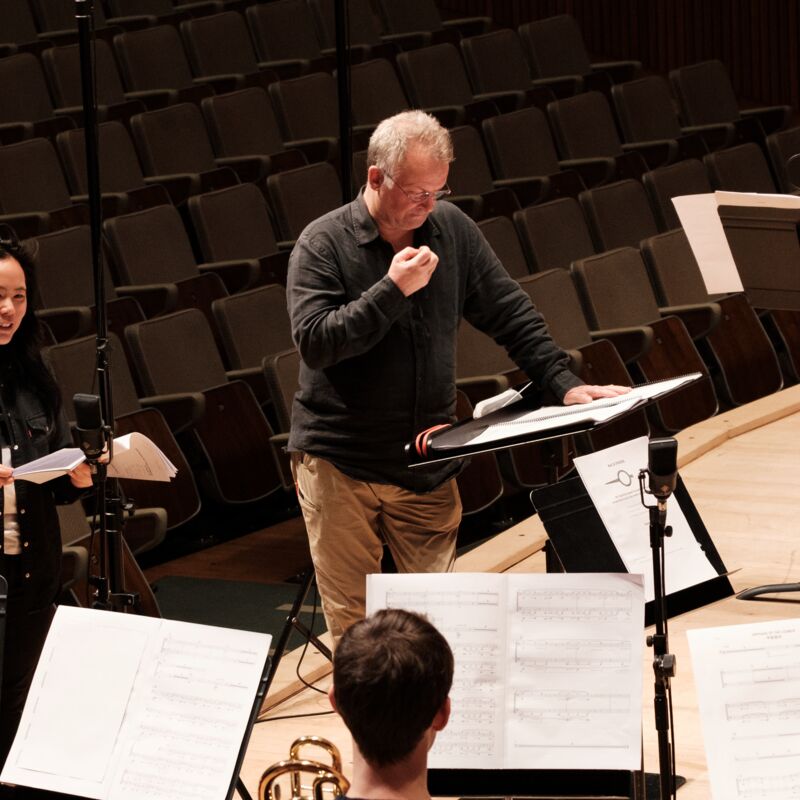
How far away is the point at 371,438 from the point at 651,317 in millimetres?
2069

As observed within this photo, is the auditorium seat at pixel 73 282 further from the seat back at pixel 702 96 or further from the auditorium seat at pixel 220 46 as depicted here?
the seat back at pixel 702 96

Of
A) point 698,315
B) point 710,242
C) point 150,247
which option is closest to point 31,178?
point 150,247

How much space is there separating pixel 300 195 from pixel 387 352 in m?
2.23

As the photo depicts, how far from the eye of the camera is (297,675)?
2264 mm

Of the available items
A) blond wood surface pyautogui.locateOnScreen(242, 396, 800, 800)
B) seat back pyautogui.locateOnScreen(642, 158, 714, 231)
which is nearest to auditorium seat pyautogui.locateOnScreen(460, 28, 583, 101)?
seat back pyautogui.locateOnScreen(642, 158, 714, 231)

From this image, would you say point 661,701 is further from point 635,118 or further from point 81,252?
point 635,118

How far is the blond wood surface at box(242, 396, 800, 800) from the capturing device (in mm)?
2053

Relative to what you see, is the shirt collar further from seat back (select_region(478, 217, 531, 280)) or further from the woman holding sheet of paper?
seat back (select_region(478, 217, 531, 280))

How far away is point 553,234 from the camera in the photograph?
4070mm

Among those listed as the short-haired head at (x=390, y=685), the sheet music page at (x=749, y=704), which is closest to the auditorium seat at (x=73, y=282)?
the sheet music page at (x=749, y=704)

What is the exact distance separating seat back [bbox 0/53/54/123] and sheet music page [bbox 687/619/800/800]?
12.1 ft

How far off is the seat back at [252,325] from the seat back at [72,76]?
156cm

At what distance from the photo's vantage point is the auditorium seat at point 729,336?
3.94m

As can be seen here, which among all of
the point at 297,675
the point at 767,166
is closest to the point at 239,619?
the point at 297,675
